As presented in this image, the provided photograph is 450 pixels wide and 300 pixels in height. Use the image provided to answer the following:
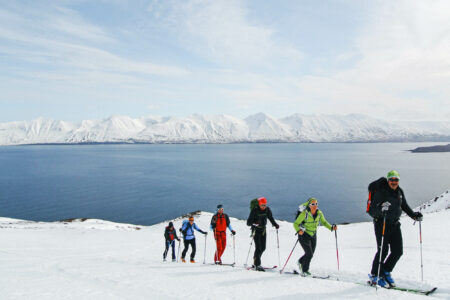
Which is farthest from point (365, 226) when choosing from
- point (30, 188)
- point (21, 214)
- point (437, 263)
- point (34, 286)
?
point (30, 188)

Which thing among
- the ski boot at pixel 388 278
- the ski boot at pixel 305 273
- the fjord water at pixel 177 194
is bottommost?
the fjord water at pixel 177 194

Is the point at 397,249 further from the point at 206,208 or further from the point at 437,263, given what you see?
the point at 206,208

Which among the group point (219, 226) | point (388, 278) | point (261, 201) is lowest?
point (388, 278)

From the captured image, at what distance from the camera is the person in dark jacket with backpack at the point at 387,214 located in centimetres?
670

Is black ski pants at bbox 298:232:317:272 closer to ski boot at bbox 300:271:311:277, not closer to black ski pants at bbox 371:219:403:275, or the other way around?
Result: ski boot at bbox 300:271:311:277

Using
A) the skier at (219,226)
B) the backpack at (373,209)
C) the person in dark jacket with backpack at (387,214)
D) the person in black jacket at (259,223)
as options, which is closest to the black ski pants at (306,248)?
the person in black jacket at (259,223)

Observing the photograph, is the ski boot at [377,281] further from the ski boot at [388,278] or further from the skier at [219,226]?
the skier at [219,226]

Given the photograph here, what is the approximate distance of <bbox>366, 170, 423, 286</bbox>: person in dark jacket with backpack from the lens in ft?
22.0

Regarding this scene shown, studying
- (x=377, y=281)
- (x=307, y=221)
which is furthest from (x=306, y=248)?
(x=377, y=281)

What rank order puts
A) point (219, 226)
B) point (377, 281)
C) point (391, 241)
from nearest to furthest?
point (377, 281)
point (391, 241)
point (219, 226)

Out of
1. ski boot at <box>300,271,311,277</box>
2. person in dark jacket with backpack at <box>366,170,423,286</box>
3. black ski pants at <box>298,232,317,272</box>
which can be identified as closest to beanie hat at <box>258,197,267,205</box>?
black ski pants at <box>298,232,317,272</box>

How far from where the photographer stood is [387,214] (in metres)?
6.74

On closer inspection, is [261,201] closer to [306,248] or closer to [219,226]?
[306,248]

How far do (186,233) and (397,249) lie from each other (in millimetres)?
8172
